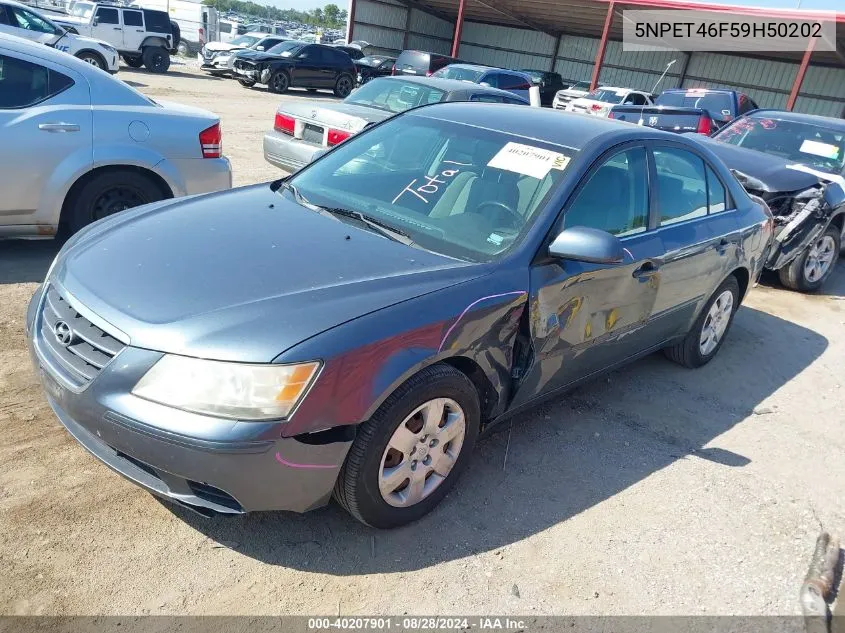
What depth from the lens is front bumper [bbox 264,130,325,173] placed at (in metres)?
7.56

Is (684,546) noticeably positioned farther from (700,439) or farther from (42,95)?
(42,95)

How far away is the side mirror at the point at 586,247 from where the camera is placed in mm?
3055

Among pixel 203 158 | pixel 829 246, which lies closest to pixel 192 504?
pixel 203 158

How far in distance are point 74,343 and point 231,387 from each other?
732 mm

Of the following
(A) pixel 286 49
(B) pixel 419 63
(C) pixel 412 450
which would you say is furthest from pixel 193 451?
(A) pixel 286 49

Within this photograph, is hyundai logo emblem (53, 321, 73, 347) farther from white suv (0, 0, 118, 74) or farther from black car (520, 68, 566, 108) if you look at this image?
black car (520, 68, 566, 108)

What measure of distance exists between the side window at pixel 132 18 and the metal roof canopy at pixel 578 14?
42.0ft

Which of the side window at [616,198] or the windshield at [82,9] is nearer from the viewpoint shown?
the side window at [616,198]

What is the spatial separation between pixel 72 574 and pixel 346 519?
1030 millimetres

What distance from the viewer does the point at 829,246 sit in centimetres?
732

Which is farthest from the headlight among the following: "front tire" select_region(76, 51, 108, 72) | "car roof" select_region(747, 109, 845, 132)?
"front tire" select_region(76, 51, 108, 72)

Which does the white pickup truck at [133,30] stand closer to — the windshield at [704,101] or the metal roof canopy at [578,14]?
the metal roof canopy at [578,14]

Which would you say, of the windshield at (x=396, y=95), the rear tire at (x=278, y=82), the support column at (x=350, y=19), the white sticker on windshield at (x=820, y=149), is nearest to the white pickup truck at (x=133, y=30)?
the rear tire at (x=278, y=82)

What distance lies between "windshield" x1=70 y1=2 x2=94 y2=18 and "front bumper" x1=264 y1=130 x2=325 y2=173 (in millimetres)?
18414
